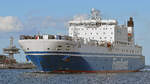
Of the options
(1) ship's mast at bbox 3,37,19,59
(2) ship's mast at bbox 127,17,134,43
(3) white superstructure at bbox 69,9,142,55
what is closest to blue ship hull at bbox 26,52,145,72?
(3) white superstructure at bbox 69,9,142,55

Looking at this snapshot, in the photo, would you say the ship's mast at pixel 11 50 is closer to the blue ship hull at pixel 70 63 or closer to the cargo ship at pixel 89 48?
the cargo ship at pixel 89 48

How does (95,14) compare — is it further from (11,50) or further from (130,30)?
(11,50)

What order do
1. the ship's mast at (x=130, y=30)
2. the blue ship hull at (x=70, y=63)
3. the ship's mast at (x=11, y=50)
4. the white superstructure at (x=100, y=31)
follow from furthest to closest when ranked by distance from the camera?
the ship's mast at (x=11, y=50) → the ship's mast at (x=130, y=30) → the white superstructure at (x=100, y=31) → the blue ship hull at (x=70, y=63)

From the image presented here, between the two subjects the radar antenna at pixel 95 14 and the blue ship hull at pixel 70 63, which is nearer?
the blue ship hull at pixel 70 63

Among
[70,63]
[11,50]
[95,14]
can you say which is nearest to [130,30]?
[95,14]

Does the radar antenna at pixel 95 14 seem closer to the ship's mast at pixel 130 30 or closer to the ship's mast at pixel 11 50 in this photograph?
the ship's mast at pixel 130 30

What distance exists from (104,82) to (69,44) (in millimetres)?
12682

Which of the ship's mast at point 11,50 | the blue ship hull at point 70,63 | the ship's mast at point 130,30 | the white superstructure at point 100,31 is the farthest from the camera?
the ship's mast at point 11,50

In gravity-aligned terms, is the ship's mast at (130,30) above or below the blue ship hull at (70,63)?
above

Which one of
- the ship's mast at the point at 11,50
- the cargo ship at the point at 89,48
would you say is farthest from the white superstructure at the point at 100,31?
the ship's mast at the point at 11,50

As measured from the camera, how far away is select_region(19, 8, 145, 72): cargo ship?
193 ft

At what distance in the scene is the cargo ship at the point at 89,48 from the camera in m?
58.8

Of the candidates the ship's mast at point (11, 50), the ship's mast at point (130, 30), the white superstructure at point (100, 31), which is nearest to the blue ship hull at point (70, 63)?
the white superstructure at point (100, 31)

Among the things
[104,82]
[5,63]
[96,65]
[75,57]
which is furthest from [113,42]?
[5,63]
